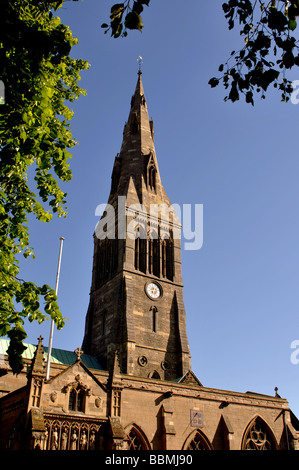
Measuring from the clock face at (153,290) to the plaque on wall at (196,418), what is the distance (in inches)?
543

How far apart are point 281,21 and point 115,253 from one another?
35571 millimetres

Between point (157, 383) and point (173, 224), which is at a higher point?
point (173, 224)

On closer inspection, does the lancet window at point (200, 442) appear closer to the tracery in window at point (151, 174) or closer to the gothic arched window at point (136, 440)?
the gothic arched window at point (136, 440)

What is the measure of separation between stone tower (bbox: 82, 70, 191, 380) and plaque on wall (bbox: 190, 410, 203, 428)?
25.5 ft

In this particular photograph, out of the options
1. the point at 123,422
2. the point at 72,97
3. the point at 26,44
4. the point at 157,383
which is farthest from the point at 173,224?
the point at 26,44

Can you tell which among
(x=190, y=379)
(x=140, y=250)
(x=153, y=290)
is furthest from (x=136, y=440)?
(x=140, y=250)

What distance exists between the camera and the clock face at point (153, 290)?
39.5 metres

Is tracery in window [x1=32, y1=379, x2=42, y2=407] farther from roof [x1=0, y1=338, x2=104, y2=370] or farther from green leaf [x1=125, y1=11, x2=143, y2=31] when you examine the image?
green leaf [x1=125, y1=11, x2=143, y2=31]

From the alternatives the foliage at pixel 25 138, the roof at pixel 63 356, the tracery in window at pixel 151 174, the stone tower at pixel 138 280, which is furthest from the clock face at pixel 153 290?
the foliage at pixel 25 138

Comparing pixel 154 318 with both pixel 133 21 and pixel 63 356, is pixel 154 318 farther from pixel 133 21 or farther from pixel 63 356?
pixel 133 21

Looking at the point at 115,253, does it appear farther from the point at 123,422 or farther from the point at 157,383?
the point at 123,422

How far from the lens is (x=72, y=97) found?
13.4 m

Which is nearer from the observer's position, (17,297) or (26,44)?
(26,44)

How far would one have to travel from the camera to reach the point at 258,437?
1148 inches
